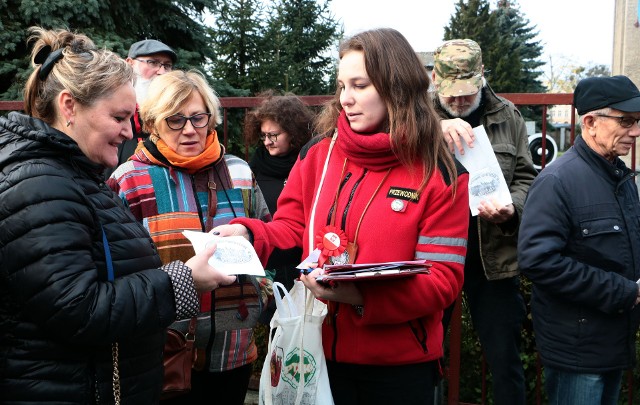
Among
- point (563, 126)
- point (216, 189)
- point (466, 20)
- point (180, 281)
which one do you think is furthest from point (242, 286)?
point (466, 20)

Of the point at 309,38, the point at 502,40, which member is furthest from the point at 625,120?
the point at 502,40

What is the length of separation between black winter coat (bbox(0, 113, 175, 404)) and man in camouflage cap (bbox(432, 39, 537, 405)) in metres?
2.06

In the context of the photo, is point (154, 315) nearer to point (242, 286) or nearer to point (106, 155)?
point (106, 155)

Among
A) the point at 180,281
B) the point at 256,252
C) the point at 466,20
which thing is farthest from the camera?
the point at 466,20

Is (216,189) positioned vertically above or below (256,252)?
above

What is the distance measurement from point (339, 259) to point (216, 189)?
88 cm

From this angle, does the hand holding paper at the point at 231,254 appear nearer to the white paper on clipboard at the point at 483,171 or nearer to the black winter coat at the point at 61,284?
the black winter coat at the point at 61,284

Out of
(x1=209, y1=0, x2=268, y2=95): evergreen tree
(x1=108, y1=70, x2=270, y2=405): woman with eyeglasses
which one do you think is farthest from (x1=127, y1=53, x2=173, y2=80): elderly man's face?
(x1=209, y1=0, x2=268, y2=95): evergreen tree

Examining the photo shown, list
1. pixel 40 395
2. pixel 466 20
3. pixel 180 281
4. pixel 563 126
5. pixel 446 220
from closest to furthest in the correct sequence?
pixel 40 395 → pixel 180 281 → pixel 446 220 → pixel 563 126 → pixel 466 20

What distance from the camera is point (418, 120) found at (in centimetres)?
256

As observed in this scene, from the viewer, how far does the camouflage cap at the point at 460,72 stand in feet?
11.9

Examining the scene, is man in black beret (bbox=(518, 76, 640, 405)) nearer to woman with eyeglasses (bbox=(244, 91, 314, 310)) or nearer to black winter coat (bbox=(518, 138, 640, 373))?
black winter coat (bbox=(518, 138, 640, 373))

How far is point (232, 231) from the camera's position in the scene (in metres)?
2.68

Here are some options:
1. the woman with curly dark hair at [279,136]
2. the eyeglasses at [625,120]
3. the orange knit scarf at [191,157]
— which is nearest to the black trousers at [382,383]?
the orange knit scarf at [191,157]
